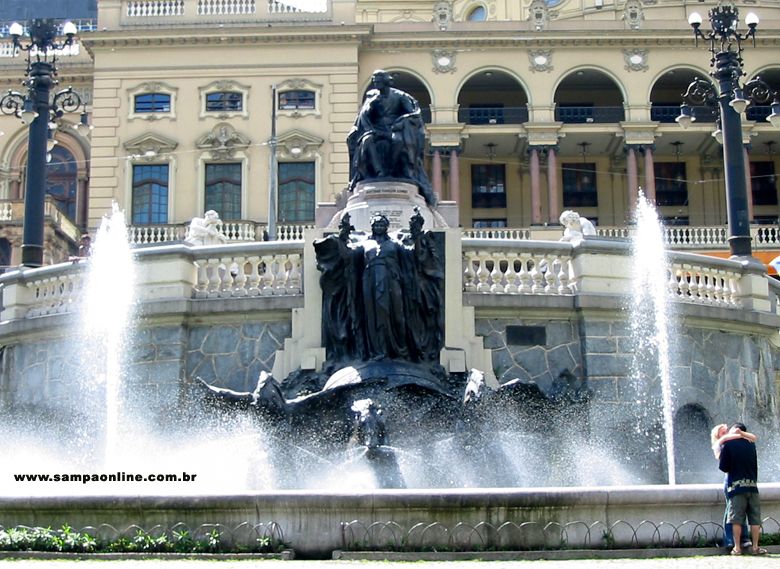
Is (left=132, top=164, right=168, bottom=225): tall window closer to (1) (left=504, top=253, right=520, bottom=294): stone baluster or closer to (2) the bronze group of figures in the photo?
(1) (left=504, top=253, right=520, bottom=294): stone baluster

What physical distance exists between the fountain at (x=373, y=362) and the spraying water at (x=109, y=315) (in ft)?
0.11

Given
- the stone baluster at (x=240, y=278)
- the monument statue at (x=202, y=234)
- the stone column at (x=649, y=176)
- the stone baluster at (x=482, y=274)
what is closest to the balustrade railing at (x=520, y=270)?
the stone baluster at (x=482, y=274)

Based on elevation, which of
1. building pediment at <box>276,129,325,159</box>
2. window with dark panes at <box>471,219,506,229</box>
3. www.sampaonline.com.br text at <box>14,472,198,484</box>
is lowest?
www.sampaonline.com.br text at <box>14,472,198,484</box>

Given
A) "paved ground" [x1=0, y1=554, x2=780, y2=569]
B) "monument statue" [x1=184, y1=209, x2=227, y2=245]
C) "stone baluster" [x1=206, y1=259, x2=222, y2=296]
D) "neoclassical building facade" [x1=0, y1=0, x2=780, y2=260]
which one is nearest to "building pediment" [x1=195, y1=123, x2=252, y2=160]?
"neoclassical building facade" [x1=0, y1=0, x2=780, y2=260]

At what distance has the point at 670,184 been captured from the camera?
58.9 meters

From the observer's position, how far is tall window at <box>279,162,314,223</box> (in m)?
52.1

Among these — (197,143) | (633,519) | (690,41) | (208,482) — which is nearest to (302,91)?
(197,143)

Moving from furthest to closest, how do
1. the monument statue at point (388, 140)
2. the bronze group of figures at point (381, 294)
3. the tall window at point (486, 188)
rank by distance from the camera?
the tall window at point (486, 188) → the monument statue at point (388, 140) → the bronze group of figures at point (381, 294)

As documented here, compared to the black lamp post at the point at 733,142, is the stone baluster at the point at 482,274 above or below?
below

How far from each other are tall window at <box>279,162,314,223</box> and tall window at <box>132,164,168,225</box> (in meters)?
5.42

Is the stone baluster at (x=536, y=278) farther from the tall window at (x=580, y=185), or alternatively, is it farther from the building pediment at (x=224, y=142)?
the tall window at (x=580, y=185)

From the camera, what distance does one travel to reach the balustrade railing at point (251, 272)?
17766mm

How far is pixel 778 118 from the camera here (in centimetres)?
2581

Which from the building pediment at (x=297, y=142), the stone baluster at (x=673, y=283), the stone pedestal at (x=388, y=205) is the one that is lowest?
the stone baluster at (x=673, y=283)
